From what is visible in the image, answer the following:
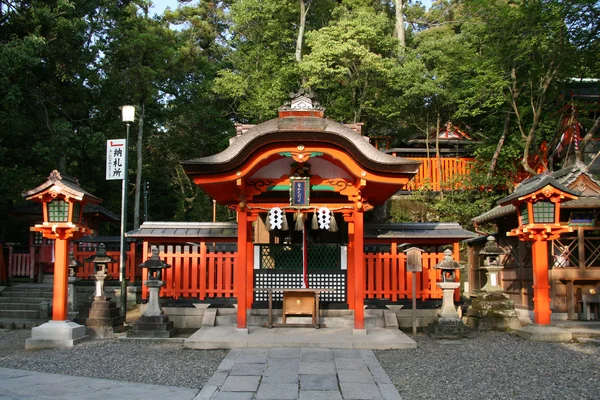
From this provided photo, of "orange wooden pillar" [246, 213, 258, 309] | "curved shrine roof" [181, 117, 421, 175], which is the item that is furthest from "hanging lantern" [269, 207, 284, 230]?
"curved shrine roof" [181, 117, 421, 175]

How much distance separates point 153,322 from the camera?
10734 millimetres

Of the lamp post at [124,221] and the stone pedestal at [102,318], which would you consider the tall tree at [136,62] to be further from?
the stone pedestal at [102,318]

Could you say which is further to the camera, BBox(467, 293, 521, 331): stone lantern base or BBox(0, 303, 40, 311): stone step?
BBox(0, 303, 40, 311): stone step

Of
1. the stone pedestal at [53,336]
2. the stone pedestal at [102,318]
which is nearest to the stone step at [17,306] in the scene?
the stone pedestal at [102,318]

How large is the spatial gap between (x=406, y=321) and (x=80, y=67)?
1658cm

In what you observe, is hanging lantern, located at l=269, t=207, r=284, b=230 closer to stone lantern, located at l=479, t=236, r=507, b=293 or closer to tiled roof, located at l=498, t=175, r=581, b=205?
tiled roof, located at l=498, t=175, r=581, b=205

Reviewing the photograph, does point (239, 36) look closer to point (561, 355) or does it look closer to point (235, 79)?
point (235, 79)

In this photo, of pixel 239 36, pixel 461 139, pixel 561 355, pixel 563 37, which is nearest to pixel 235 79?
pixel 239 36

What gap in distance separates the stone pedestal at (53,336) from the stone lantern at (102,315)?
2.80 feet

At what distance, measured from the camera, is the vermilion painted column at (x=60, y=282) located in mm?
10328

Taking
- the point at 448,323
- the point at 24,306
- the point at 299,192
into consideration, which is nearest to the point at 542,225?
the point at 448,323

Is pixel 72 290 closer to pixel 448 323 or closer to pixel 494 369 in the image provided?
pixel 448 323

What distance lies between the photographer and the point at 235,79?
71.1 feet

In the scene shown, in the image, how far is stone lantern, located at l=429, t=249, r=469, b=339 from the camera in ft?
34.4
